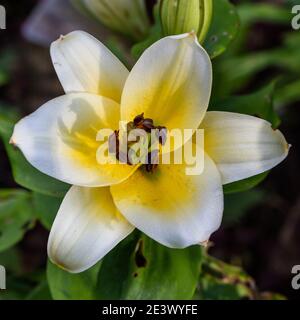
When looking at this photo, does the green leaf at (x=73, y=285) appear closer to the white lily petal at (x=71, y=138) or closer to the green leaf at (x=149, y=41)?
the white lily petal at (x=71, y=138)

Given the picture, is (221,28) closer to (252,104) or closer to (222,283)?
(252,104)

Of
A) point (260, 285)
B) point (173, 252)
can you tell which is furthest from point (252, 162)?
point (260, 285)

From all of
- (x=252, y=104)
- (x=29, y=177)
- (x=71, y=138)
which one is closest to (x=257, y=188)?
(x=252, y=104)

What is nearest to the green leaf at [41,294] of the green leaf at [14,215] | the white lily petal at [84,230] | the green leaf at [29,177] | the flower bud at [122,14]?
the green leaf at [14,215]
